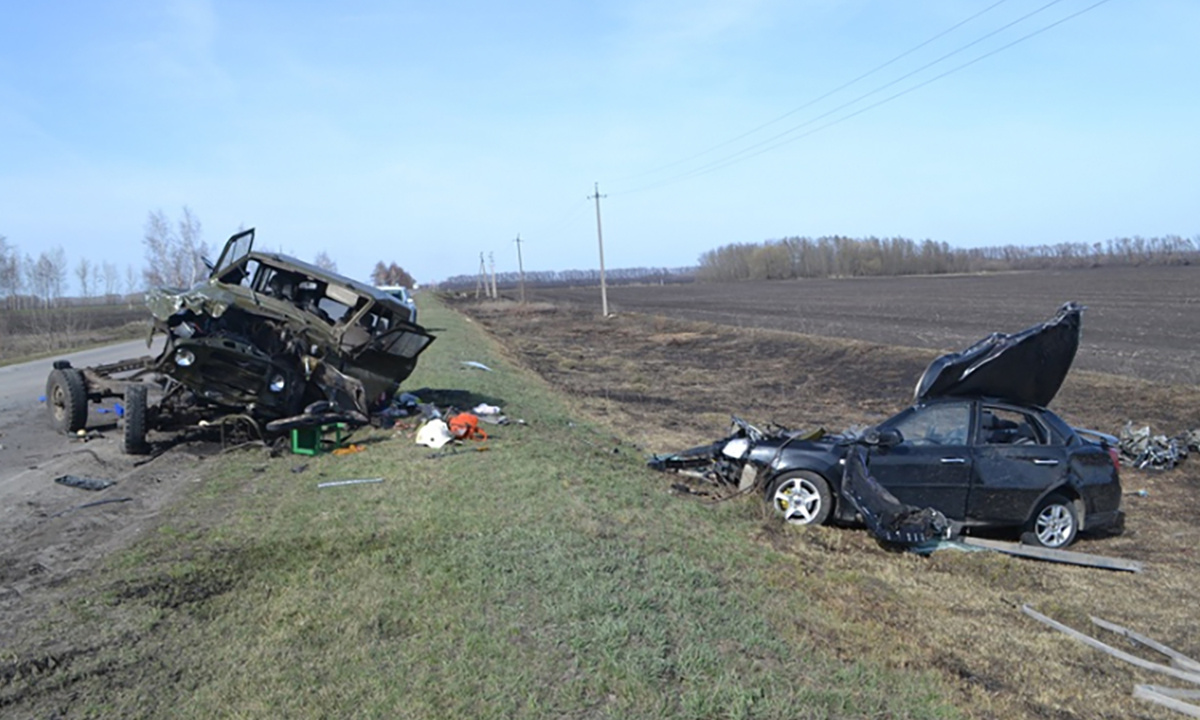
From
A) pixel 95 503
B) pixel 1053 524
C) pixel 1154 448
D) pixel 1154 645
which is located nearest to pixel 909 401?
pixel 1154 448

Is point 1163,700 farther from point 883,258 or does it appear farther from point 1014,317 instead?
point 883,258

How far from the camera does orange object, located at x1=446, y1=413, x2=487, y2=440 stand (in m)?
11.0

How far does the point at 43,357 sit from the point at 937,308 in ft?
132

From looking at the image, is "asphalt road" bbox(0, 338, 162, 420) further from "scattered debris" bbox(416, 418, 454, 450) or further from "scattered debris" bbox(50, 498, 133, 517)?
"scattered debris" bbox(416, 418, 454, 450)

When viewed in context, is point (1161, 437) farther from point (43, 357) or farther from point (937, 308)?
point (937, 308)

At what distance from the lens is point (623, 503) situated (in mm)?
8234

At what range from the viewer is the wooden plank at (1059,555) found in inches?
323

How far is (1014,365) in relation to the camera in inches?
354

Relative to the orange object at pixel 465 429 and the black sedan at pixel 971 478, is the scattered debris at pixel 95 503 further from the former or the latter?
the black sedan at pixel 971 478

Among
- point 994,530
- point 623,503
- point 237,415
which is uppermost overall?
point 237,415

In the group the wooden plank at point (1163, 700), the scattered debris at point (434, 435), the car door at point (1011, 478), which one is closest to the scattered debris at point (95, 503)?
the scattered debris at point (434, 435)

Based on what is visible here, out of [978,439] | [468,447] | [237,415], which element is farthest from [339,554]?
[978,439]

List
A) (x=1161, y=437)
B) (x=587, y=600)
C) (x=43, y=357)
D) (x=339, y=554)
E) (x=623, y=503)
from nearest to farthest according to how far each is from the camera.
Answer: (x=587, y=600) → (x=339, y=554) → (x=623, y=503) → (x=1161, y=437) → (x=43, y=357)

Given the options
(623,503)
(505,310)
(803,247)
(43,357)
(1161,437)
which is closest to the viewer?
(623,503)
